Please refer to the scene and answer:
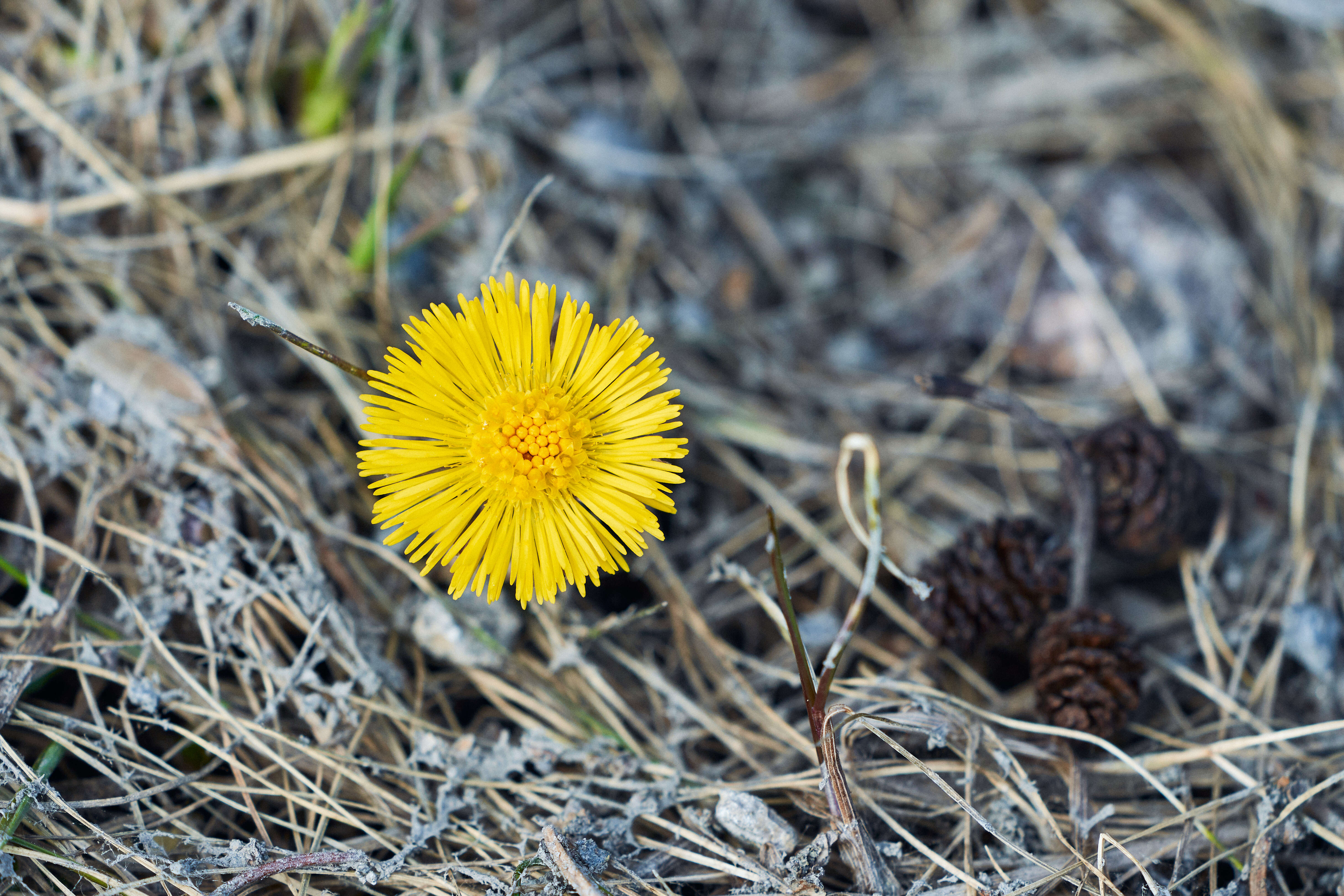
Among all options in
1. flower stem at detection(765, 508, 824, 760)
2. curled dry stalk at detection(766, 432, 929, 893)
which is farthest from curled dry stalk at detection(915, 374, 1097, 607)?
flower stem at detection(765, 508, 824, 760)

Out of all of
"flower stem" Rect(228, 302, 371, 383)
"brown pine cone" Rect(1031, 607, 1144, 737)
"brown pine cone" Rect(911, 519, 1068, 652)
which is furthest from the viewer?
"brown pine cone" Rect(911, 519, 1068, 652)

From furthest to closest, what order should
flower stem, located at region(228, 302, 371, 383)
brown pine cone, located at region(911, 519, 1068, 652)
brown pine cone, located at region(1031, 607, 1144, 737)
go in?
brown pine cone, located at region(911, 519, 1068, 652), brown pine cone, located at region(1031, 607, 1144, 737), flower stem, located at region(228, 302, 371, 383)

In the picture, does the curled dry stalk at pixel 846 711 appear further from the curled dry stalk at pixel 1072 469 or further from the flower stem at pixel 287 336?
the flower stem at pixel 287 336

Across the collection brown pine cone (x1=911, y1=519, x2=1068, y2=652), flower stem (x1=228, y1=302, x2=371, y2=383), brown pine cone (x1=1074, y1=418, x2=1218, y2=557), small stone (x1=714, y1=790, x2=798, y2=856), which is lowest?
small stone (x1=714, y1=790, x2=798, y2=856)

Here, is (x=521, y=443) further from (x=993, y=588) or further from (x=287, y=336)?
(x=993, y=588)

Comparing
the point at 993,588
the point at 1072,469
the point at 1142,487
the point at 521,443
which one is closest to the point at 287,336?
the point at 521,443

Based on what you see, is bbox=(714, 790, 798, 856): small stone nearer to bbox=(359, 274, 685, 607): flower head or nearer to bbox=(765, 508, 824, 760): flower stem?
bbox=(765, 508, 824, 760): flower stem
